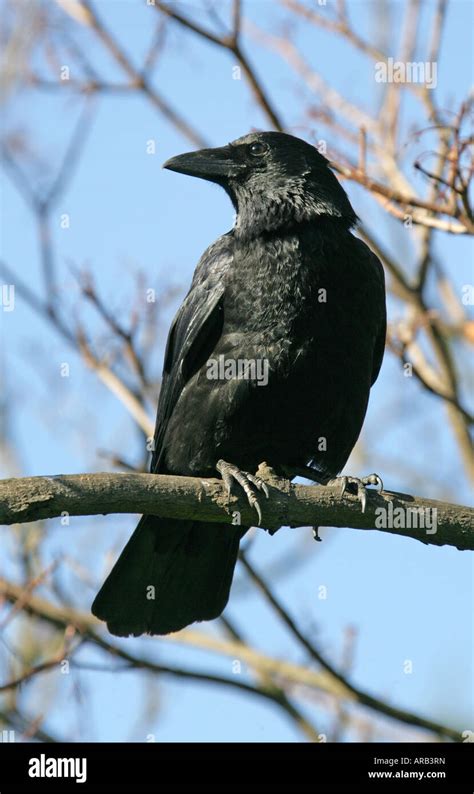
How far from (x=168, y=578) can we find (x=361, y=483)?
56.3 inches

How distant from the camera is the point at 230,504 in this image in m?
5.34

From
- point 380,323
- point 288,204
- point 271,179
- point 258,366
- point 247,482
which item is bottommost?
point 247,482

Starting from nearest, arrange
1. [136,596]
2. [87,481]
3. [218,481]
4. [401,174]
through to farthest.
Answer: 1. [87,481]
2. [218,481]
3. [136,596]
4. [401,174]

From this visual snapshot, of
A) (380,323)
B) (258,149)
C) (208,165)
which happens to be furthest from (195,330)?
(258,149)

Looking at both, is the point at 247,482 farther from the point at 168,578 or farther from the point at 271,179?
the point at 271,179

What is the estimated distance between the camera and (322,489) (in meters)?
5.34

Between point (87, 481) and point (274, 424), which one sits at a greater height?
point (274, 424)

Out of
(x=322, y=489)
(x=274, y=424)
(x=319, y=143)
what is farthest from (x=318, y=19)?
(x=322, y=489)

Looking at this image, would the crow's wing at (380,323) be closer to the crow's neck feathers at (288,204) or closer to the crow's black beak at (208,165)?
the crow's neck feathers at (288,204)

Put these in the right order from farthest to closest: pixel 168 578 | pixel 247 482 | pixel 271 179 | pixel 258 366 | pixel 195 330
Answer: pixel 271 179 → pixel 168 578 → pixel 195 330 → pixel 258 366 → pixel 247 482

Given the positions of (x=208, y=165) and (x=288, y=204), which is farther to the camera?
(x=208, y=165)

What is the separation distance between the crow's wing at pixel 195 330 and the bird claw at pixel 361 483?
1113mm
